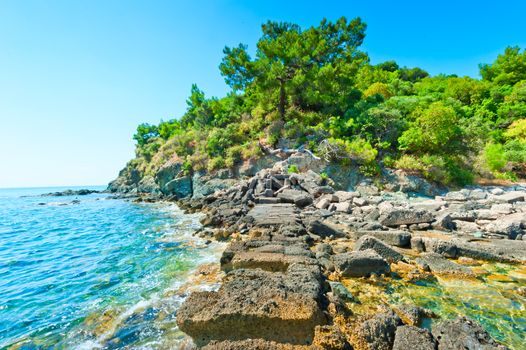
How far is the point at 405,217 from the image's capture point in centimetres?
988

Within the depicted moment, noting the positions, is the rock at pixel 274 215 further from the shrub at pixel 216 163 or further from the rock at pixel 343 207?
the shrub at pixel 216 163

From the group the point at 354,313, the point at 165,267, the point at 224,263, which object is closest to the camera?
the point at 354,313

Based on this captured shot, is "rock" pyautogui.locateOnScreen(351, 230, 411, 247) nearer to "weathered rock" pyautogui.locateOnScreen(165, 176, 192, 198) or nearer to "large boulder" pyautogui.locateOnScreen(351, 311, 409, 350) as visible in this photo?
"large boulder" pyautogui.locateOnScreen(351, 311, 409, 350)

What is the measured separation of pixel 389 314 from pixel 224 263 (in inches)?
176

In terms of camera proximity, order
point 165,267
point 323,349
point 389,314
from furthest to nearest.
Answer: point 165,267
point 389,314
point 323,349

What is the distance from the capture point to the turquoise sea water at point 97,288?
464 cm

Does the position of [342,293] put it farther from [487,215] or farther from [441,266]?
[487,215]

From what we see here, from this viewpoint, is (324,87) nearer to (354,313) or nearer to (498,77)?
(354,313)

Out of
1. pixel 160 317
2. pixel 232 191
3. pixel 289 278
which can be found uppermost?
pixel 232 191

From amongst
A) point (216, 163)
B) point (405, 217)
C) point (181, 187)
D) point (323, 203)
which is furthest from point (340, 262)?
point (181, 187)

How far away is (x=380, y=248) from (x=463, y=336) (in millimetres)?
3608

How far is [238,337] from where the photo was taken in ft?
11.3

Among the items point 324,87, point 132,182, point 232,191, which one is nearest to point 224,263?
point 232,191

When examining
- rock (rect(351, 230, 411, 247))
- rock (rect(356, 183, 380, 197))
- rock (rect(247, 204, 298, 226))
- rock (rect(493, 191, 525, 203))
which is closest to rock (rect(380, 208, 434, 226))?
rock (rect(351, 230, 411, 247))
